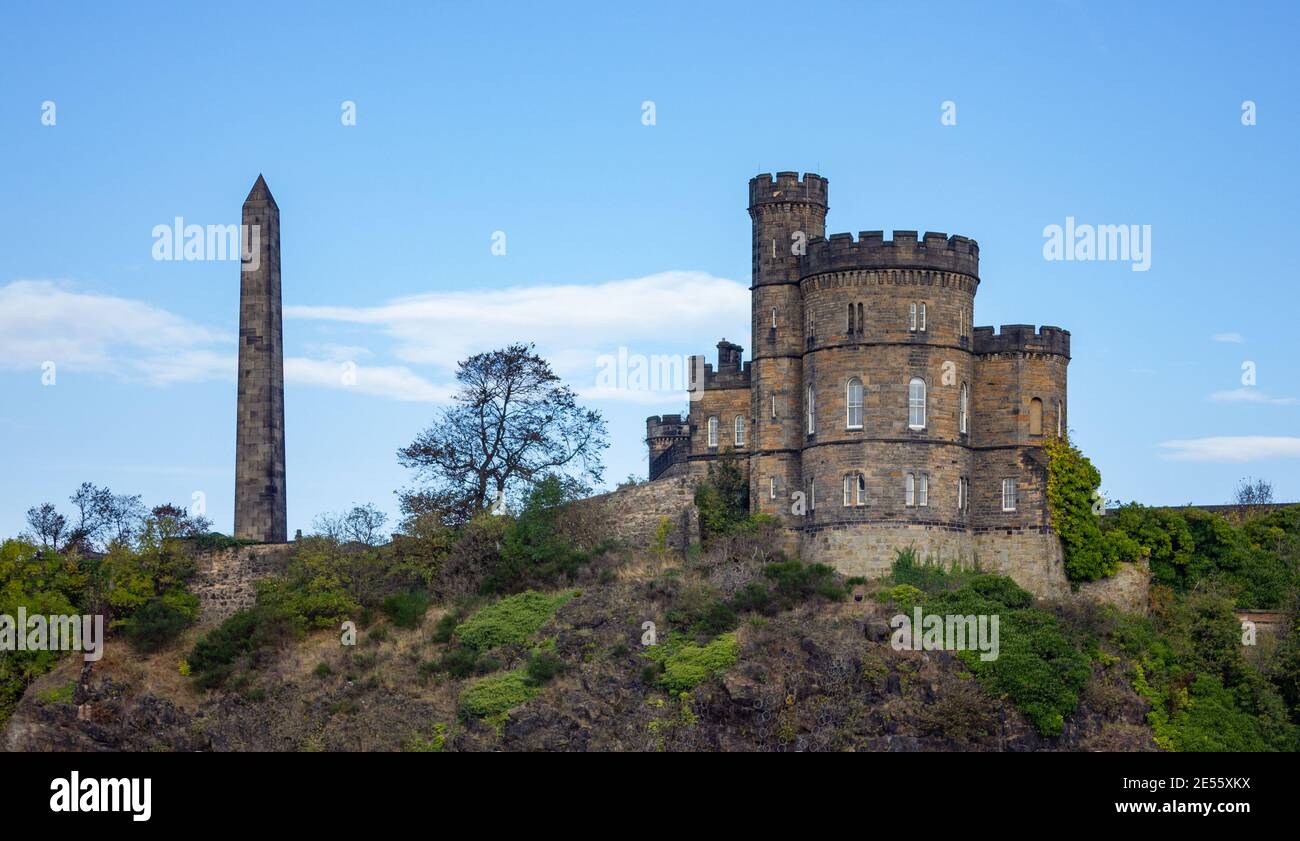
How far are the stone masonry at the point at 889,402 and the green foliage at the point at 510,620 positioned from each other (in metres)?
7.63

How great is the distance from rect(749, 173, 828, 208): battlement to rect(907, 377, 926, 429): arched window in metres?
7.86

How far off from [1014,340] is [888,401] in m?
5.47

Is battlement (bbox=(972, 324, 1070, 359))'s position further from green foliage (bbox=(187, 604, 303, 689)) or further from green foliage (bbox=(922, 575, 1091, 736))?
green foliage (bbox=(187, 604, 303, 689))

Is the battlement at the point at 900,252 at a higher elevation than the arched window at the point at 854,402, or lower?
higher

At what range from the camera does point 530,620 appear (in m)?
66.2

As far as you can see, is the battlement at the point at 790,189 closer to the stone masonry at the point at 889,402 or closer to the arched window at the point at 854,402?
the stone masonry at the point at 889,402

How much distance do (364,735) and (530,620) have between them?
6.97 metres

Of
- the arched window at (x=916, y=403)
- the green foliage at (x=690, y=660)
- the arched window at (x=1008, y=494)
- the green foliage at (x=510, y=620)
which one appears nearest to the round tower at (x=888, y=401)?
the arched window at (x=916, y=403)

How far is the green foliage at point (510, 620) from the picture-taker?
6569cm

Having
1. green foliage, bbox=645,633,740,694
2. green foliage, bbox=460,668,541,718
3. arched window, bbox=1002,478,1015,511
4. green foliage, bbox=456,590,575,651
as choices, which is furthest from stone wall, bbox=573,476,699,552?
arched window, bbox=1002,478,1015,511

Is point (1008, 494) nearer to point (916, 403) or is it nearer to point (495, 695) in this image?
point (916, 403)

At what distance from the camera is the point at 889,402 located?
66625 mm

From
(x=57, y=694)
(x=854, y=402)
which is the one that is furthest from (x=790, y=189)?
(x=57, y=694)

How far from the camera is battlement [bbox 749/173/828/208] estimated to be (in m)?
71.2
